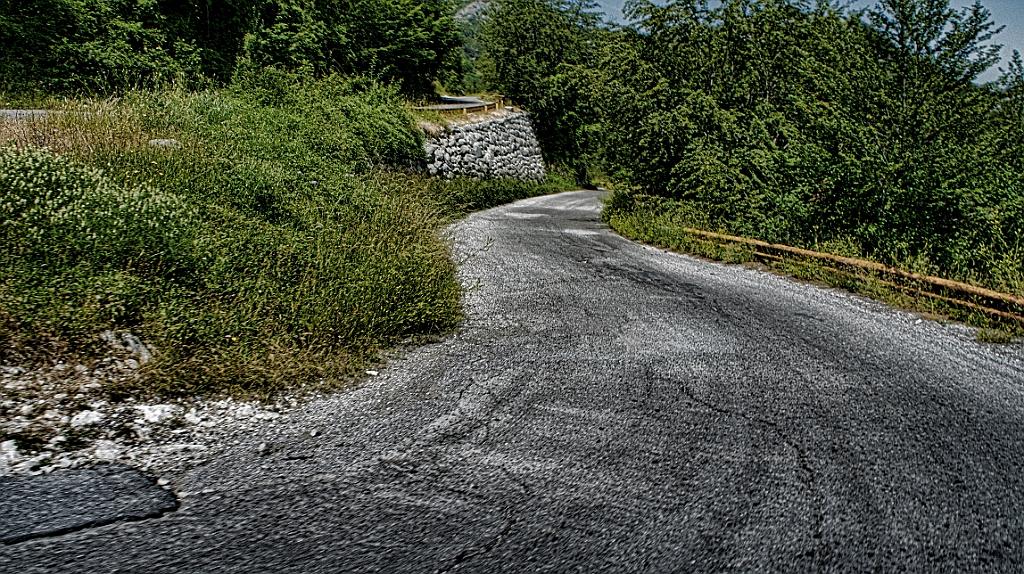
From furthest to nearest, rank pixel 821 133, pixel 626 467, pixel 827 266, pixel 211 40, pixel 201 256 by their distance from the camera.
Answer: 1. pixel 211 40
2. pixel 821 133
3. pixel 827 266
4. pixel 201 256
5. pixel 626 467

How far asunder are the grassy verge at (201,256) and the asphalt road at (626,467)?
0.72m

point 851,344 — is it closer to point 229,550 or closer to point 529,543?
point 529,543

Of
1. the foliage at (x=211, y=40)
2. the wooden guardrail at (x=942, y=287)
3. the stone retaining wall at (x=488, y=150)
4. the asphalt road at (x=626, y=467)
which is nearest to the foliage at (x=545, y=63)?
the stone retaining wall at (x=488, y=150)

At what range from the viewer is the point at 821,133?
38.2 feet

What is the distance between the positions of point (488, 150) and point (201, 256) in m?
25.8

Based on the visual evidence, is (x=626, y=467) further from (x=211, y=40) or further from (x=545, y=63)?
(x=545, y=63)

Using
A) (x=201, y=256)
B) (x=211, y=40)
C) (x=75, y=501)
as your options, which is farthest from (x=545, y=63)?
(x=75, y=501)

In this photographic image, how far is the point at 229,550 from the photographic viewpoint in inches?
116

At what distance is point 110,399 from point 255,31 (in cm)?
2385

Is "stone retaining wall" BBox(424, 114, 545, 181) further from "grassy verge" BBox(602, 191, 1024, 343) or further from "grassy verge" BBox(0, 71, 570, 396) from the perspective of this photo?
"grassy verge" BBox(0, 71, 570, 396)

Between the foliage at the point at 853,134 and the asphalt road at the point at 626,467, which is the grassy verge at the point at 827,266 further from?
the asphalt road at the point at 626,467

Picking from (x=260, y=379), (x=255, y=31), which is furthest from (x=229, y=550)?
(x=255, y=31)

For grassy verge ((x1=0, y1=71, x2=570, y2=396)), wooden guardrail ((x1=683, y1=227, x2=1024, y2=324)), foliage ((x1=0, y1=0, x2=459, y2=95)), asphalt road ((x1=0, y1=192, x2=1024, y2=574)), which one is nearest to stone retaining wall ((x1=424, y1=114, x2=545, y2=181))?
foliage ((x1=0, y1=0, x2=459, y2=95))

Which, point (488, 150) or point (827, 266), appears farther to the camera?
point (488, 150)
